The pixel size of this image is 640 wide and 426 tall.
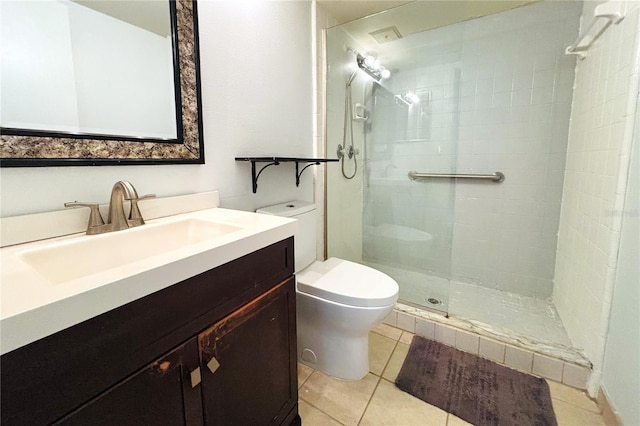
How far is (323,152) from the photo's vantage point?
2.02 m

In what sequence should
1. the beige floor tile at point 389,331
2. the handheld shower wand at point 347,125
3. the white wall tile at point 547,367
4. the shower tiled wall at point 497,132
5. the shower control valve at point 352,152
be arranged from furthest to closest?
1. the shower control valve at point 352,152
2. the handheld shower wand at point 347,125
3. the shower tiled wall at point 497,132
4. the beige floor tile at point 389,331
5. the white wall tile at point 547,367

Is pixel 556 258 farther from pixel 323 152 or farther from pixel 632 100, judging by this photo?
pixel 323 152

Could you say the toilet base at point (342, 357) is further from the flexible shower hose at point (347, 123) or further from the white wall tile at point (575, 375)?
the flexible shower hose at point (347, 123)

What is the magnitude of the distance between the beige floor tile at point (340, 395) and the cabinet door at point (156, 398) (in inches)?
28.8

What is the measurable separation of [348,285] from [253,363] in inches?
24.3

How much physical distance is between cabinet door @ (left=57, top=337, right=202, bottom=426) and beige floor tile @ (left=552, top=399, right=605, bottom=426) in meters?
1.43

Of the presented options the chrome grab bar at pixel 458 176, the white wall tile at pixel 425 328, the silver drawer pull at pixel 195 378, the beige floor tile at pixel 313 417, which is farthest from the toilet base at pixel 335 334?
the chrome grab bar at pixel 458 176

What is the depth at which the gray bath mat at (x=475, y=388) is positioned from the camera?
1.23 meters

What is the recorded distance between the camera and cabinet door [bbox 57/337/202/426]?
21.3 inches

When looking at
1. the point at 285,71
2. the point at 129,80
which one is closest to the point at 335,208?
the point at 285,71

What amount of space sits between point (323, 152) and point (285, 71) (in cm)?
57

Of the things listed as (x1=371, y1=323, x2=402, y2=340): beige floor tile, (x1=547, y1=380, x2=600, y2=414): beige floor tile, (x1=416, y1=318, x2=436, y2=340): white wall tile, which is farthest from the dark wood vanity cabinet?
(x1=547, y1=380, x2=600, y2=414): beige floor tile

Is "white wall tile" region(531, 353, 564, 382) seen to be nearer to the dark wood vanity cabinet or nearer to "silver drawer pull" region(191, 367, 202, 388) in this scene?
the dark wood vanity cabinet

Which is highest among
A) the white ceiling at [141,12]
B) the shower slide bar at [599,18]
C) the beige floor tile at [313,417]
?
the shower slide bar at [599,18]
